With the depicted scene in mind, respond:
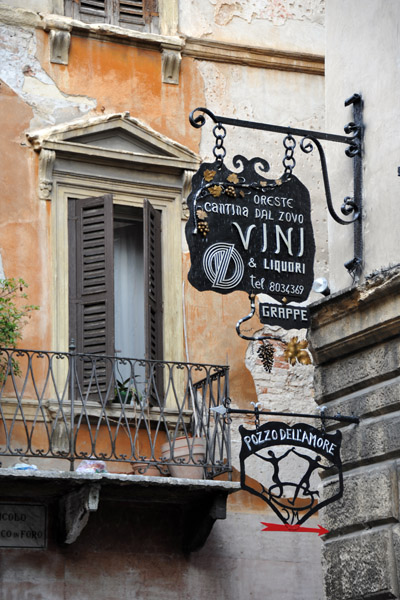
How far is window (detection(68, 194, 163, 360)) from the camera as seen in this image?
11641 mm

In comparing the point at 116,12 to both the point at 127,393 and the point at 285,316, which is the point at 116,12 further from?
the point at 285,316

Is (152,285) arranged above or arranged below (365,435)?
above

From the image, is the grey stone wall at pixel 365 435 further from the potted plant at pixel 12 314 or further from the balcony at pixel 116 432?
the potted plant at pixel 12 314

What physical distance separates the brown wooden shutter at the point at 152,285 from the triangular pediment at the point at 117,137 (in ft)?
1.99

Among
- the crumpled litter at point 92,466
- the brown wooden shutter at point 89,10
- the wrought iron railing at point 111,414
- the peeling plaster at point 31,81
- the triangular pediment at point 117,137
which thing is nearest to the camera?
the crumpled litter at point 92,466

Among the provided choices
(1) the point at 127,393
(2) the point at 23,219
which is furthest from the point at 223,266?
(2) the point at 23,219

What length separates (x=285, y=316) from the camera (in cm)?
788

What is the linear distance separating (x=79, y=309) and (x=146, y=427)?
124cm

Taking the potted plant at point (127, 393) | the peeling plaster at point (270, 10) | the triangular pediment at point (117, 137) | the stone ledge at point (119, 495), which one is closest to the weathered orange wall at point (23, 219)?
the triangular pediment at point (117, 137)

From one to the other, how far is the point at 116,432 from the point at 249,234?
3729 mm

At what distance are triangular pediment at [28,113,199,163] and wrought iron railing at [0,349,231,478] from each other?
2.00m

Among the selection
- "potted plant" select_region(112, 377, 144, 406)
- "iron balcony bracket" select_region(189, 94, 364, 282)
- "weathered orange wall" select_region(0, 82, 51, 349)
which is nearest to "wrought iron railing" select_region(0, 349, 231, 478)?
"potted plant" select_region(112, 377, 144, 406)

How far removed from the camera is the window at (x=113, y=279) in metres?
11.6

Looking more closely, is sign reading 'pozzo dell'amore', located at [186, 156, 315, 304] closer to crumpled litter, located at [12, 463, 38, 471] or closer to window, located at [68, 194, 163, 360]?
crumpled litter, located at [12, 463, 38, 471]
